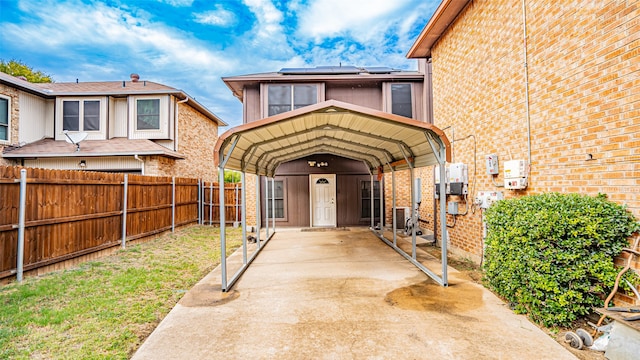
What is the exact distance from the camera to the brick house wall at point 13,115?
1054 centimetres

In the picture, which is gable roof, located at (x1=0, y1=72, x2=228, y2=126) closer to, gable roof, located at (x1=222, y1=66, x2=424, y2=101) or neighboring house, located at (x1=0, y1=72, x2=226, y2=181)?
neighboring house, located at (x1=0, y1=72, x2=226, y2=181)

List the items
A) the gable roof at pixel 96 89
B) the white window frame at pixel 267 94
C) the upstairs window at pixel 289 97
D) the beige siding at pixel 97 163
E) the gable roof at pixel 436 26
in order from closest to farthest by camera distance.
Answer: the gable roof at pixel 436 26 → the white window frame at pixel 267 94 → the upstairs window at pixel 289 97 → the gable roof at pixel 96 89 → the beige siding at pixel 97 163

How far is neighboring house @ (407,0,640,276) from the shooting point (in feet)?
9.95

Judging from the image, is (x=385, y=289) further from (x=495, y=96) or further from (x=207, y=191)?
(x=207, y=191)

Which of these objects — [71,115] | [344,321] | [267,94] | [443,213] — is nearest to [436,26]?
[443,213]

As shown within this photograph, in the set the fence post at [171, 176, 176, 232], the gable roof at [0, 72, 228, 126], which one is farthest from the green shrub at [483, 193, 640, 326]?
the gable roof at [0, 72, 228, 126]

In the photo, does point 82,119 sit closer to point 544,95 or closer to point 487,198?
point 487,198

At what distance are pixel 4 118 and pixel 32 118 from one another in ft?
3.40

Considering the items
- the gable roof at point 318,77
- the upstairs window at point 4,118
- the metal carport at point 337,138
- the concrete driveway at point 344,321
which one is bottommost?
the concrete driveway at point 344,321

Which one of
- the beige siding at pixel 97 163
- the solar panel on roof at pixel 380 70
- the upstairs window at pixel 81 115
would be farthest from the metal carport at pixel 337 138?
the upstairs window at pixel 81 115

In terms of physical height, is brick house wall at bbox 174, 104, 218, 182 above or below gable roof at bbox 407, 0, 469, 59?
below

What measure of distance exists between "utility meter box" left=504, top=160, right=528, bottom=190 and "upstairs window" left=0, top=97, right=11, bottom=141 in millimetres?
15533

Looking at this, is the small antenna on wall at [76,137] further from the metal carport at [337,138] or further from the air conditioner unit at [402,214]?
the air conditioner unit at [402,214]

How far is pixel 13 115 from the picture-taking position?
10750 mm
